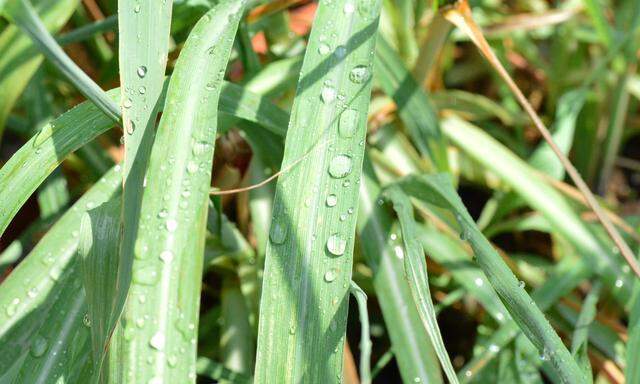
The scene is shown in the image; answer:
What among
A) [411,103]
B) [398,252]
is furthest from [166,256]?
[411,103]

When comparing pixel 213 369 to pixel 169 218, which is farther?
pixel 213 369

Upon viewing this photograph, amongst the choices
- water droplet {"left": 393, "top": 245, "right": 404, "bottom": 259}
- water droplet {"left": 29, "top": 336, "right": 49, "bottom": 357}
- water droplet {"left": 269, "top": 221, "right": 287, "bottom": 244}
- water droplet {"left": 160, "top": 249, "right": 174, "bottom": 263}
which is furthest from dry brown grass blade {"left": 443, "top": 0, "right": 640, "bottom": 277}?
water droplet {"left": 29, "top": 336, "right": 49, "bottom": 357}

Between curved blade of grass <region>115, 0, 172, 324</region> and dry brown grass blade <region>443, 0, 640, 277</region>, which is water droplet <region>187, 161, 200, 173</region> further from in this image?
dry brown grass blade <region>443, 0, 640, 277</region>

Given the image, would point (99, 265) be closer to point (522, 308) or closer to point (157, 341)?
point (157, 341)

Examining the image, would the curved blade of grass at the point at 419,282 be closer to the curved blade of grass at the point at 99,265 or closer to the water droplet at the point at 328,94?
the water droplet at the point at 328,94

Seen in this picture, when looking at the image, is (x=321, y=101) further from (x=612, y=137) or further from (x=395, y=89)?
(x=612, y=137)

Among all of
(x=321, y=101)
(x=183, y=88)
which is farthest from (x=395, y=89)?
(x=183, y=88)
